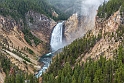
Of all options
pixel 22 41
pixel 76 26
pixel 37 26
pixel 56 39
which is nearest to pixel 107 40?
pixel 22 41

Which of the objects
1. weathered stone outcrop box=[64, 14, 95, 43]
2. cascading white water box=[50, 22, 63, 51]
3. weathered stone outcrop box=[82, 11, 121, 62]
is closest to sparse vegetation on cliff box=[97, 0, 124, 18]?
weathered stone outcrop box=[82, 11, 121, 62]

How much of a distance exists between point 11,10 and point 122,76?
108 metres

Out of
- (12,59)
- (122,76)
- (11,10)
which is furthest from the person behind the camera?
(11,10)

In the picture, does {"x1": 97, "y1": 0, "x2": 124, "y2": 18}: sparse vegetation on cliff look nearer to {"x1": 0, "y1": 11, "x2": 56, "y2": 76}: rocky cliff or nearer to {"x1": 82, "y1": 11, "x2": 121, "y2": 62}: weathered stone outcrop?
{"x1": 82, "y1": 11, "x2": 121, "y2": 62}: weathered stone outcrop

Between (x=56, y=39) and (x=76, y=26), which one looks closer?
(x=76, y=26)

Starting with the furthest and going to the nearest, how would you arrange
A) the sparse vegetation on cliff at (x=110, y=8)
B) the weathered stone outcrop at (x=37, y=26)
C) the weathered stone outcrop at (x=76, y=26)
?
1. the weathered stone outcrop at (x=37, y=26)
2. the weathered stone outcrop at (x=76, y=26)
3. the sparse vegetation on cliff at (x=110, y=8)

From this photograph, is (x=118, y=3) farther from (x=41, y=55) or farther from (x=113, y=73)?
(x=41, y=55)

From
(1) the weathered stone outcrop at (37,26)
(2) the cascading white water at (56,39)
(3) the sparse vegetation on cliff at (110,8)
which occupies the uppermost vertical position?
(1) the weathered stone outcrop at (37,26)

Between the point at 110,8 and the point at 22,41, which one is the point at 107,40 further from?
the point at 22,41

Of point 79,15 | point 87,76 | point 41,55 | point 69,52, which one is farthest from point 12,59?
point 79,15

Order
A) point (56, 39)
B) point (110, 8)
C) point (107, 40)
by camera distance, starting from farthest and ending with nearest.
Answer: point (56, 39) < point (110, 8) < point (107, 40)

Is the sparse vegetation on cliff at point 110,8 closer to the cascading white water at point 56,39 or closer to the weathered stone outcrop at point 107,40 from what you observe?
the weathered stone outcrop at point 107,40

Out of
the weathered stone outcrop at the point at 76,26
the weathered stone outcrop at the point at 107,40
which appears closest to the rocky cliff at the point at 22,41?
the weathered stone outcrop at the point at 76,26

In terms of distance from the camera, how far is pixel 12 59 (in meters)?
135
